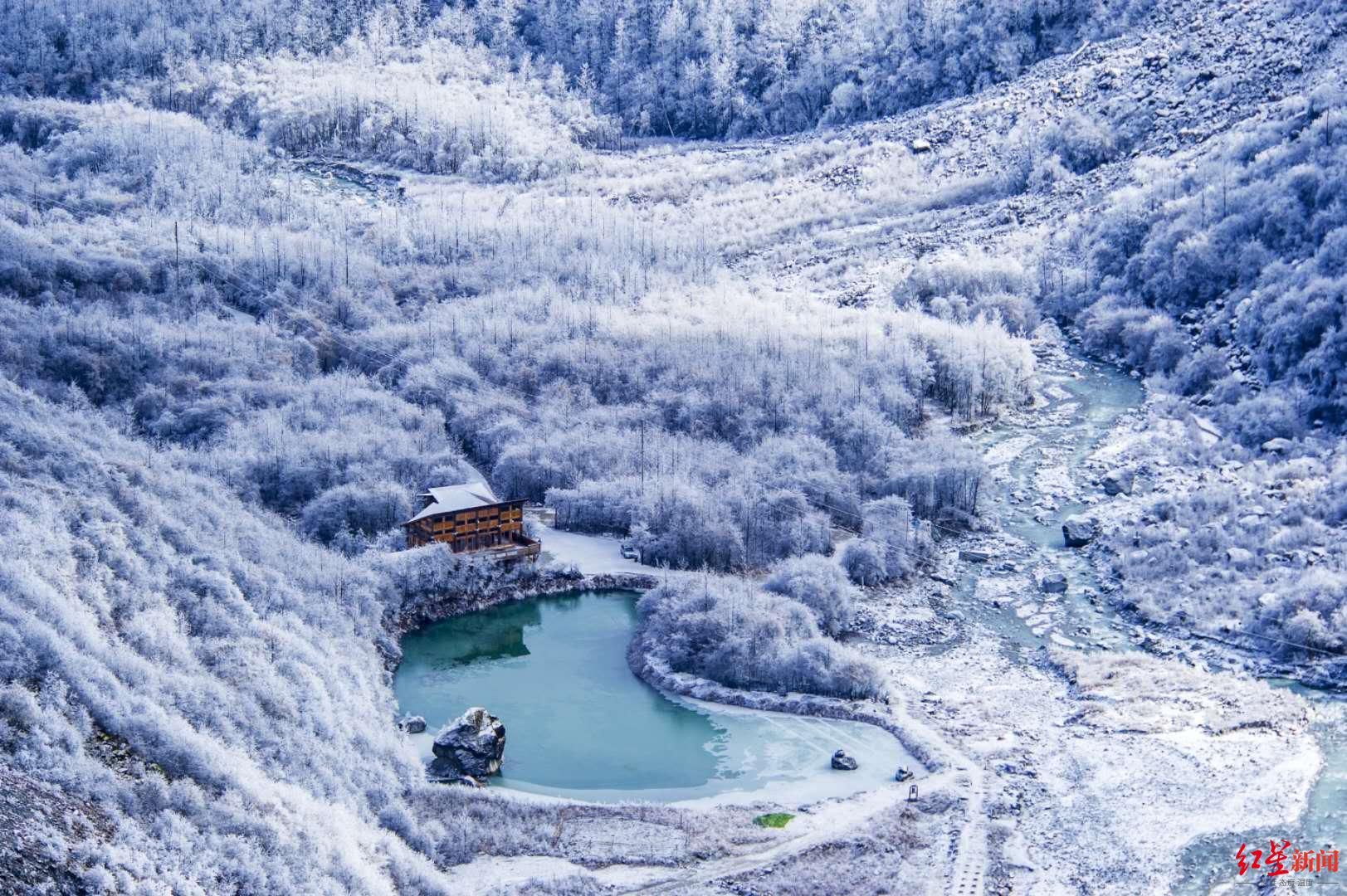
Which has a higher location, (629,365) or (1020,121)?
(1020,121)

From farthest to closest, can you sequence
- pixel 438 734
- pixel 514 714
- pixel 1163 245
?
1. pixel 1163 245
2. pixel 514 714
3. pixel 438 734

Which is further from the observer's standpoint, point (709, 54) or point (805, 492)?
point (709, 54)

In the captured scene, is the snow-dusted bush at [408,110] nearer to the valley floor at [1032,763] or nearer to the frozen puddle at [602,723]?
the valley floor at [1032,763]

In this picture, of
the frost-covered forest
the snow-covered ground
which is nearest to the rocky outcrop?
the frost-covered forest

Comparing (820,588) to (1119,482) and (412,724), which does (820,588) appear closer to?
(412,724)

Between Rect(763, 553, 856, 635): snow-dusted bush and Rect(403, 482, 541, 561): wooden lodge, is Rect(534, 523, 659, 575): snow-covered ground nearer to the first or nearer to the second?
Rect(403, 482, 541, 561): wooden lodge

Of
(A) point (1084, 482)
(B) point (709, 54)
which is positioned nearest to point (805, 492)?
(A) point (1084, 482)

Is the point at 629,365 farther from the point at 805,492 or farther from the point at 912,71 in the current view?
the point at 912,71
